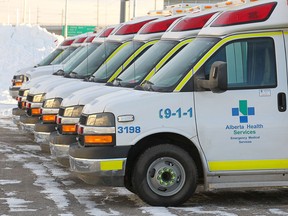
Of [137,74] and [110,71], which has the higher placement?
[110,71]

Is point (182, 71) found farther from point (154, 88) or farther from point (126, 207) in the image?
point (126, 207)

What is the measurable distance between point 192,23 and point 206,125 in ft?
6.65

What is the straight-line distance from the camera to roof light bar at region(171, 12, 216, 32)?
434 inches

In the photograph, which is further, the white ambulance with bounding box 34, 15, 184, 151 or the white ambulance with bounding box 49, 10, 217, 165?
the white ambulance with bounding box 34, 15, 184, 151

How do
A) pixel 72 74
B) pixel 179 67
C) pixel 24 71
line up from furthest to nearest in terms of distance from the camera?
pixel 24 71
pixel 72 74
pixel 179 67

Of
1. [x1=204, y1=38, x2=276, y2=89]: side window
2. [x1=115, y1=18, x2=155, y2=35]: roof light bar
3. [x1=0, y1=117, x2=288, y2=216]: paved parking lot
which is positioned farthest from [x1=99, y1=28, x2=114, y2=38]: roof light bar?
[x1=204, y1=38, x2=276, y2=89]: side window

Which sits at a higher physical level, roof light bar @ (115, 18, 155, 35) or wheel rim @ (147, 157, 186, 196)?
roof light bar @ (115, 18, 155, 35)

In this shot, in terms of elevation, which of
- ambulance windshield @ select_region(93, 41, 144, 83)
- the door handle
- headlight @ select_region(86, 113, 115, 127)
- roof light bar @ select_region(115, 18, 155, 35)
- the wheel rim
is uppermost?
roof light bar @ select_region(115, 18, 155, 35)

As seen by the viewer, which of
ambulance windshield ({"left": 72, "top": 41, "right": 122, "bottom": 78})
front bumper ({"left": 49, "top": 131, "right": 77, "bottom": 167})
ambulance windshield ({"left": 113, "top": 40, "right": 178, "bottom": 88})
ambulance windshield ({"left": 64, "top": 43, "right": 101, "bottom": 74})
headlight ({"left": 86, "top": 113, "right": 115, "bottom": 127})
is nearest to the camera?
headlight ({"left": 86, "top": 113, "right": 115, "bottom": 127})

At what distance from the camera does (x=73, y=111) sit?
37.8ft

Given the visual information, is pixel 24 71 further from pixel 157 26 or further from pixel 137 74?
pixel 137 74

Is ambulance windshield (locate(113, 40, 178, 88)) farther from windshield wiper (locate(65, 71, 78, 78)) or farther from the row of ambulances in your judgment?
windshield wiper (locate(65, 71, 78, 78))

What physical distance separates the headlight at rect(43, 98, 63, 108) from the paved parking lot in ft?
3.00

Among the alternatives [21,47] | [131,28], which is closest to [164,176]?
[131,28]
